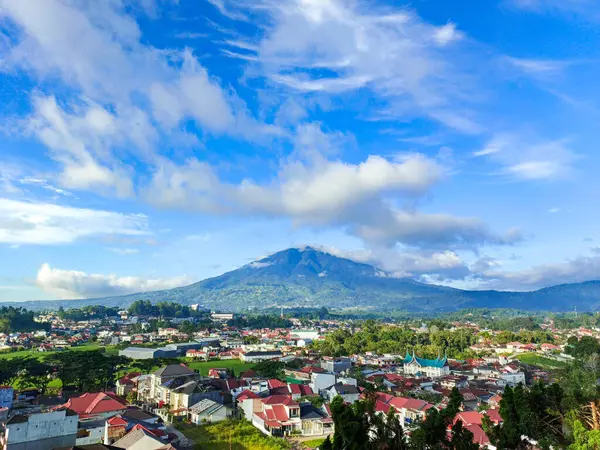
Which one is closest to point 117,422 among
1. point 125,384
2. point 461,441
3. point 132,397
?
point 132,397

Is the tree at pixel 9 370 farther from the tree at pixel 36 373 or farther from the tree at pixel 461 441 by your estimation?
the tree at pixel 461 441

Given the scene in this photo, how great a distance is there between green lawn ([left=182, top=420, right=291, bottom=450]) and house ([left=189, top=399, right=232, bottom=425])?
53 centimetres

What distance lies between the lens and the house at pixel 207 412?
1995cm

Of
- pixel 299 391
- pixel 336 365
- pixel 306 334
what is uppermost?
pixel 299 391

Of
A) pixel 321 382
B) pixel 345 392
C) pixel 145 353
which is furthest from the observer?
pixel 145 353

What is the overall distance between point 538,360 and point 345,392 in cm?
2691

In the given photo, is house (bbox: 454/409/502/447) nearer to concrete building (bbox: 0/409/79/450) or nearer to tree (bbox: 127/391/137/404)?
concrete building (bbox: 0/409/79/450)

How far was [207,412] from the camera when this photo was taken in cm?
2009

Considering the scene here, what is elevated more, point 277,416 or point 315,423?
point 277,416

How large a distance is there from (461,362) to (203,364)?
23.4 metres

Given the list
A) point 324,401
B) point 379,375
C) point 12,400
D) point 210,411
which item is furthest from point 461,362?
point 12,400

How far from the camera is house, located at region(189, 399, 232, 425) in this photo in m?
20.0

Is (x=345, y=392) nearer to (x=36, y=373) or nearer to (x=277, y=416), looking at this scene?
(x=277, y=416)

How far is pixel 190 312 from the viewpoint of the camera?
3765 inches
